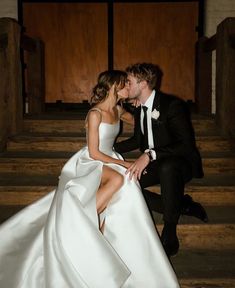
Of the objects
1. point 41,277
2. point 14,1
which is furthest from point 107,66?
point 41,277

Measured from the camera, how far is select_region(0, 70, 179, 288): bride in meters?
2.45

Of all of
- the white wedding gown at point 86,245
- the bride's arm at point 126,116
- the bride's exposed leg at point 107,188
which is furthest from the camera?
the bride's arm at point 126,116

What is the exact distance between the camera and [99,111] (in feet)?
9.45

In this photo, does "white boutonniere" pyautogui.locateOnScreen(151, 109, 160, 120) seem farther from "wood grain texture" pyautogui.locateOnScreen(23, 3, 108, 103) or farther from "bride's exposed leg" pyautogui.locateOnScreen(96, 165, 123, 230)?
"wood grain texture" pyautogui.locateOnScreen(23, 3, 108, 103)

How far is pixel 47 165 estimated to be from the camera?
4020 mm

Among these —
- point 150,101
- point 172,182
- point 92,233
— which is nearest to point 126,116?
point 150,101

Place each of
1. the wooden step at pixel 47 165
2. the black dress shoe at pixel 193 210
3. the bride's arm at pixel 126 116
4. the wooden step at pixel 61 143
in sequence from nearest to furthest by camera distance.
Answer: the black dress shoe at pixel 193 210, the bride's arm at pixel 126 116, the wooden step at pixel 47 165, the wooden step at pixel 61 143

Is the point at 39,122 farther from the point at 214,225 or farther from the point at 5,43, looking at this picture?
the point at 214,225

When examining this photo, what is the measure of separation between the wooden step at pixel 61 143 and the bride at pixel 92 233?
1.43 metres

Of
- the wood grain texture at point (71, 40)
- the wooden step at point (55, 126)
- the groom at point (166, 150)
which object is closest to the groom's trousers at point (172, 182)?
the groom at point (166, 150)

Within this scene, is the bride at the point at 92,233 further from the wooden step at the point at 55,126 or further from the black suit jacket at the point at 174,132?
the wooden step at the point at 55,126

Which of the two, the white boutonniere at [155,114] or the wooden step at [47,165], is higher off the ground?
the white boutonniere at [155,114]

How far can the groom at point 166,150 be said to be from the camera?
9.32 feet

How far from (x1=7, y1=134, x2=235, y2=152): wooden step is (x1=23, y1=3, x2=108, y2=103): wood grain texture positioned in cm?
204
